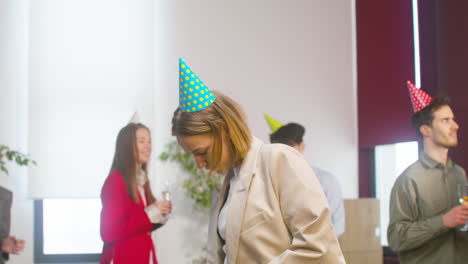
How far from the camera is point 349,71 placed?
5.29 metres

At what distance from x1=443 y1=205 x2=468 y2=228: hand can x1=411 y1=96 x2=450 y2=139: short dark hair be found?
364 mm

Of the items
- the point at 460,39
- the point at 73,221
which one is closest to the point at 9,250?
the point at 73,221

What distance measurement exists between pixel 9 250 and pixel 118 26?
225 centimetres

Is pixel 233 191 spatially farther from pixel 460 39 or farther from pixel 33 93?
pixel 33 93

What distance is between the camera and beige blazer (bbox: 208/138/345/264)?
4.61 ft

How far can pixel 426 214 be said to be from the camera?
7.79 ft

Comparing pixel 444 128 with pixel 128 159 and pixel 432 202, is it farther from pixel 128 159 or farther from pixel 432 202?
pixel 128 159

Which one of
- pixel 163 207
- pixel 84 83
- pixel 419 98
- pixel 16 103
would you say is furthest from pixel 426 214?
pixel 16 103

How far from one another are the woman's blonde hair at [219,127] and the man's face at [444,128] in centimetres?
109

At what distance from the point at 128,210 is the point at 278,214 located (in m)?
1.93

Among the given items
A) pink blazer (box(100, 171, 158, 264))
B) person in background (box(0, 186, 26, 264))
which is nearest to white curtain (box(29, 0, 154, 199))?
person in background (box(0, 186, 26, 264))

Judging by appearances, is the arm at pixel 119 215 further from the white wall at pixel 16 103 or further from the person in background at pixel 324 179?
the white wall at pixel 16 103

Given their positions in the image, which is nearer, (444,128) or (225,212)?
(225,212)

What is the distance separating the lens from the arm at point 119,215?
3.20 m
